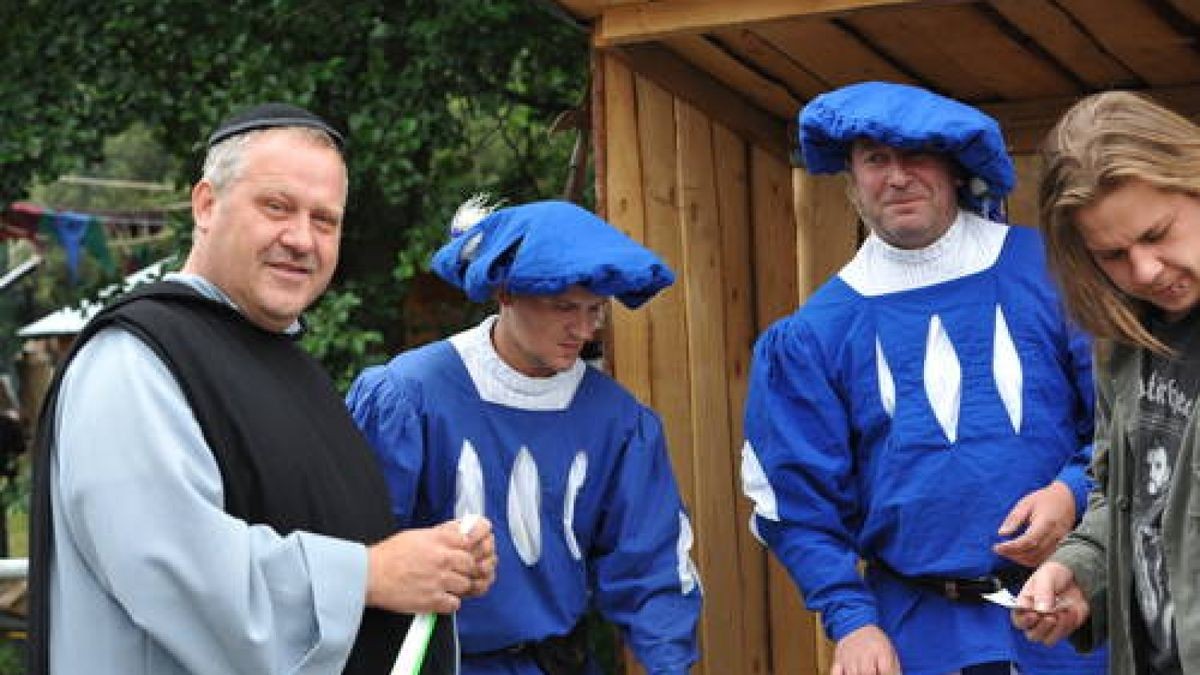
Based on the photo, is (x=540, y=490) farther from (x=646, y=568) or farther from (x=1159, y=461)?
(x=1159, y=461)

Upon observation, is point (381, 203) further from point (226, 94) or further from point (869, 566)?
point (869, 566)

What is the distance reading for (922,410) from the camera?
348cm

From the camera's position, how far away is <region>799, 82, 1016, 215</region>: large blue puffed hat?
3.43 m

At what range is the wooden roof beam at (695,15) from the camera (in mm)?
4016

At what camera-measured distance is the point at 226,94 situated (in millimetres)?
7172

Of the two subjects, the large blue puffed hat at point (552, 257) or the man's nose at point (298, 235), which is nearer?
the man's nose at point (298, 235)

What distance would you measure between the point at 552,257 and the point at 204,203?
38.1 inches

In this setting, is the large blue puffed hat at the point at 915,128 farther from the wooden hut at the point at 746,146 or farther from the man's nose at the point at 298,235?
the man's nose at the point at 298,235

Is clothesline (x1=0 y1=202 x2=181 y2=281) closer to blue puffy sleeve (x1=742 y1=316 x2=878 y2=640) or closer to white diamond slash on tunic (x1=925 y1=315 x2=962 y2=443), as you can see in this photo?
blue puffy sleeve (x1=742 y1=316 x2=878 y2=640)

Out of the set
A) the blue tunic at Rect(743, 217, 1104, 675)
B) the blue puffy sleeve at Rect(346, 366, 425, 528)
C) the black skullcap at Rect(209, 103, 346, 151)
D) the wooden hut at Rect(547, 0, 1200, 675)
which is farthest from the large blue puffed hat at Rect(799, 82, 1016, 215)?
the black skullcap at Rect(209, 103, 346, 151)

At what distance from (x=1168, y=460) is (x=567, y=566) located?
1.45m

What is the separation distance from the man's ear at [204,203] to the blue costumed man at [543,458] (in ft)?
3.06

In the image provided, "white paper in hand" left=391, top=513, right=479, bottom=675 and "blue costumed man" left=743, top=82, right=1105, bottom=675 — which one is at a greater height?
"blue costumed man" left=743, top=82, right=1105, bottom=675

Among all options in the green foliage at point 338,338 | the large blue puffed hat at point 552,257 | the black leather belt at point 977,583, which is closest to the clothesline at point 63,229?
the green foliage at point 338,338
